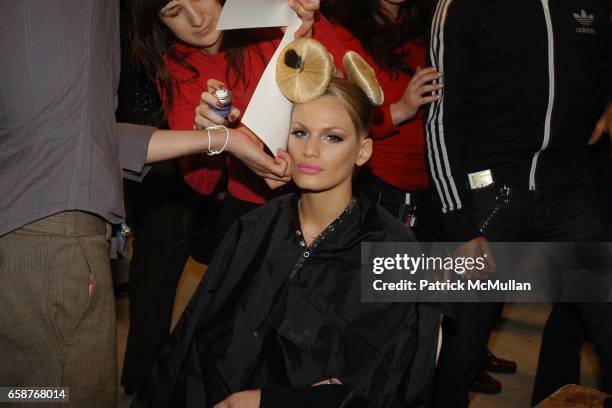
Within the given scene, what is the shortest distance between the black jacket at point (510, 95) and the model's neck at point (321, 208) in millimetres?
412

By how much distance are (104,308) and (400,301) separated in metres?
0.69

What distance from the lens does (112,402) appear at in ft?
5.19

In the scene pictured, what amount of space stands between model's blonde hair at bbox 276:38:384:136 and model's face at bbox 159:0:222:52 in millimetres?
345

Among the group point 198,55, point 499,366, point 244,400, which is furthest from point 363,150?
point 499,366

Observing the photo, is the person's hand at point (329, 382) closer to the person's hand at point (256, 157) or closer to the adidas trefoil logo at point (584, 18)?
the person's hand at point (256, 157)

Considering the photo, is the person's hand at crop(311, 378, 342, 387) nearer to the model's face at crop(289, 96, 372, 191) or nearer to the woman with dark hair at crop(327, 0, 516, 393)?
the model's face at crop(289, 96, 372, 191)

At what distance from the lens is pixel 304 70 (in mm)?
1860

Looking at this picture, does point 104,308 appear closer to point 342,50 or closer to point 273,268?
point 273,268

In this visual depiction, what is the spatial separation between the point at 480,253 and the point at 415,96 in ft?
1.73

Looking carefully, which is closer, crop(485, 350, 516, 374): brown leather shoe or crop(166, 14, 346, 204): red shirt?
crop(166, 14, 346, 204): red shirt

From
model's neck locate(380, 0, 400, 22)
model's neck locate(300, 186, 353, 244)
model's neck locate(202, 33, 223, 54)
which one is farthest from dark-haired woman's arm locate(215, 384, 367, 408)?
model's neck locate(380, 0, 400, 22)

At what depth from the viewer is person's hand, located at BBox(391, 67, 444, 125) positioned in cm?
224

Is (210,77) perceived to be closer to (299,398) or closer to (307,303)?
(307,303)

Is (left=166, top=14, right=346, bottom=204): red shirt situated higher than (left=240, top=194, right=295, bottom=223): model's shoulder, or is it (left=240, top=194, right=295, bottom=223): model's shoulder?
(left=166, top=14, right=346, bottom=204): red shirt
